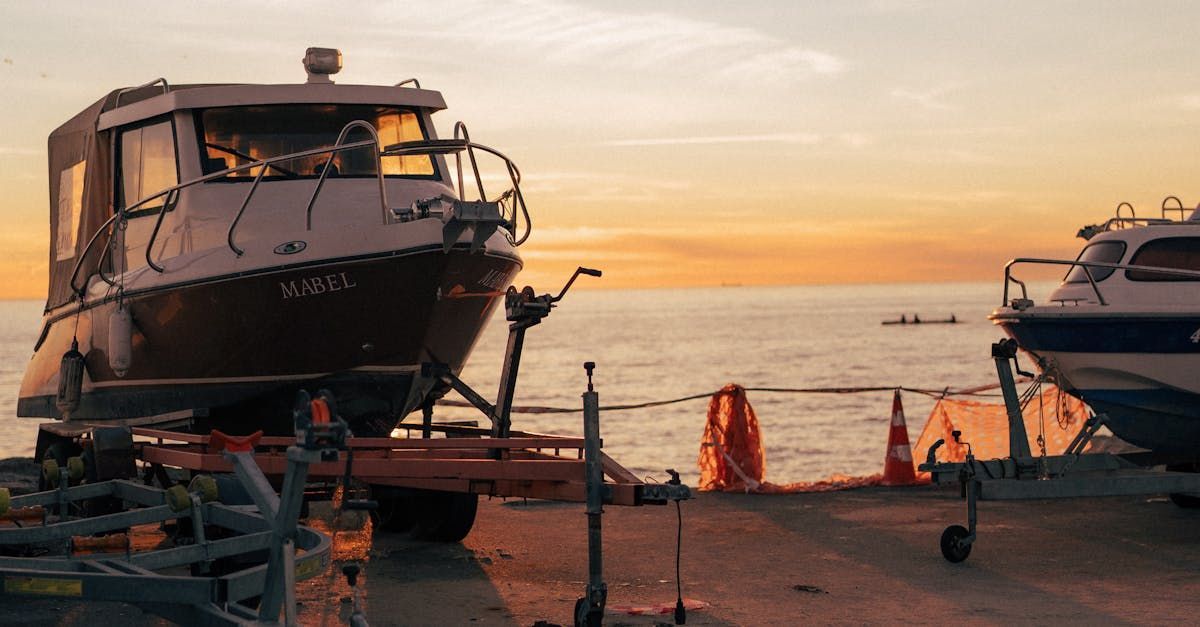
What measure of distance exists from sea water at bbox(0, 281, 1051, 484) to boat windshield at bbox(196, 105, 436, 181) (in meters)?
→ 17.7

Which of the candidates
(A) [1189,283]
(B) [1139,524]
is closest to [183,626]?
(B) [1139,524]

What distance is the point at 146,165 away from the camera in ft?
40.1

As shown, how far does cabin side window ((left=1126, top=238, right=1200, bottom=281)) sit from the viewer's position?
13562 millimetres

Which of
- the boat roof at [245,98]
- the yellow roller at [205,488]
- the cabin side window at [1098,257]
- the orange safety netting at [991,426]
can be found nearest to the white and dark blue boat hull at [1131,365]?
the cabin side window at [1098,257]

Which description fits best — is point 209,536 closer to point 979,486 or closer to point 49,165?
point 979,486

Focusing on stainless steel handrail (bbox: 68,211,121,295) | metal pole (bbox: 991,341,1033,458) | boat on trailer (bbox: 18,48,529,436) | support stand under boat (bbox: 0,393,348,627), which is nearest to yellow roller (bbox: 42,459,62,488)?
support stand under boat (bbox: 0,393,348,627)

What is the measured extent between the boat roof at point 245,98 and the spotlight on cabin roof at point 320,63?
2.49 ft

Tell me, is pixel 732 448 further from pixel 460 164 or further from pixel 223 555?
pixel 223 555

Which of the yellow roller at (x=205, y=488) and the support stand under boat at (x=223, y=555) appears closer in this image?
the support stand under boat at (x=223, y=555)

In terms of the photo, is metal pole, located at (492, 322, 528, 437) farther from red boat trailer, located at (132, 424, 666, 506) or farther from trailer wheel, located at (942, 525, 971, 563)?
trailer wheel, located at (942, 525, 971, 563)

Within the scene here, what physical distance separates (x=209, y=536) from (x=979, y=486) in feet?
18.8

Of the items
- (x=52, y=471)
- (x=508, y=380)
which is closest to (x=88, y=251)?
(x=52, y=471)

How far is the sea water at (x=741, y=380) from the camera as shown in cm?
3825

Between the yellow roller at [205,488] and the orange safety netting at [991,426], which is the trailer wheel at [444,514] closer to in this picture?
the yellow roller at [205,488]
